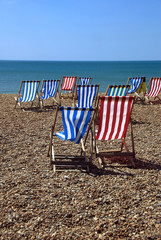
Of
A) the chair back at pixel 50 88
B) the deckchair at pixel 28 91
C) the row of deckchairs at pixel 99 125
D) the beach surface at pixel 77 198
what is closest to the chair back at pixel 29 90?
the deckchair at pixel 28 91

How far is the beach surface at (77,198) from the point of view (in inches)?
95.3

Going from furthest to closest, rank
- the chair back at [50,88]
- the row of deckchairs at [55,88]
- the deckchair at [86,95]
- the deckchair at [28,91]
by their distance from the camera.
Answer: the chair back at [50,88] → the deckchair at [28,91] → the row of deckchairs at [55,88] → the deckchair at [86,95]

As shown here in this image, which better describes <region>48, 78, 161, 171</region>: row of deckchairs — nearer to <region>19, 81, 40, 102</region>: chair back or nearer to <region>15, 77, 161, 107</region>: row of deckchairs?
<region>15, 77, 161, 107</region>: row of deckchairs

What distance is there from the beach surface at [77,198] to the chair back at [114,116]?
1.47 ft

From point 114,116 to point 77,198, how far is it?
4.45 feet

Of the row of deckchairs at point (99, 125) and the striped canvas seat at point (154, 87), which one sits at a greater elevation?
the striped canvas seat at point (154, 87)

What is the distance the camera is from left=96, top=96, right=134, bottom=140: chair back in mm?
3785

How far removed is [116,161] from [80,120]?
2.80 feet

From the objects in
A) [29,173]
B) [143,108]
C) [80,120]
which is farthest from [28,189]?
[143,108]

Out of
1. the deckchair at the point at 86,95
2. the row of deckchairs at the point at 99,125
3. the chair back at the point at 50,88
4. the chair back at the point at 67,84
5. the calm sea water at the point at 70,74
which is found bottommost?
the row of deckchairs at the point at 99,125

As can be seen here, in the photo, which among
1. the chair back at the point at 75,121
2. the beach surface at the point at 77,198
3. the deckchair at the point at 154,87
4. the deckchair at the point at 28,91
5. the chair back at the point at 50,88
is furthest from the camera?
the deckchair at the point at 154,87

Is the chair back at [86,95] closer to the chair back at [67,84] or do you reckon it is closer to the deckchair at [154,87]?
the deckchair at [154,87]

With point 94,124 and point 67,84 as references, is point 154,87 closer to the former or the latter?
point 67,84

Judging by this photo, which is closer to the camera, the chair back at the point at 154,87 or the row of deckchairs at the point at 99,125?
the row of deckchairs at the point at 99,125
